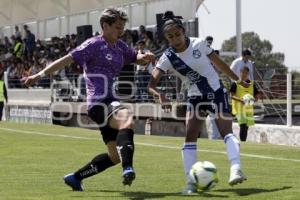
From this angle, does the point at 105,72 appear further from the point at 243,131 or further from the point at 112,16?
the point at 243,131

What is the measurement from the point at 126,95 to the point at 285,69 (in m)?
5.68

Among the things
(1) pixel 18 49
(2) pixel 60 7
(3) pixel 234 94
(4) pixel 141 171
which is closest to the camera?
(4) pixel 141 171

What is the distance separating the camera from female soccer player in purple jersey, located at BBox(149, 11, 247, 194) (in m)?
8.39

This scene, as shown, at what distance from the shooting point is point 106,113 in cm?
826

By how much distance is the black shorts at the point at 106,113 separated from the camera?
8.23 meters

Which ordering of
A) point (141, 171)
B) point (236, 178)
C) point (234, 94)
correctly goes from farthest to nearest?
point (234, 94) < point (141, 171) < point (236, 178)

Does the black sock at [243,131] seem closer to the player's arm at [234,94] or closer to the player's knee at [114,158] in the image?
the player's arm at [234,94]

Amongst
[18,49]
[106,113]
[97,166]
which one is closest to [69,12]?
[18,49]

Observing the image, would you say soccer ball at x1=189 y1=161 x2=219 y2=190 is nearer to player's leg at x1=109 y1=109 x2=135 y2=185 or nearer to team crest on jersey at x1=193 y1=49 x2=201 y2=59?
player's leg at x1=109 y1=109 x2=135 y2=185

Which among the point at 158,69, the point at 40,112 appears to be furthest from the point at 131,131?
the point at 40,112

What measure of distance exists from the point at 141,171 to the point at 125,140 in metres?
3.28

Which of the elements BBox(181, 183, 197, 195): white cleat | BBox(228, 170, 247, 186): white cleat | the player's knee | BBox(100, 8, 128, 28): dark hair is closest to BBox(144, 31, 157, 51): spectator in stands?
the player's knee

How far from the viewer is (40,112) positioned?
32500mm

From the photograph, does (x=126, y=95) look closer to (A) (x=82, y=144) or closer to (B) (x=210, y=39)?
(B) (x=210, y=39)
